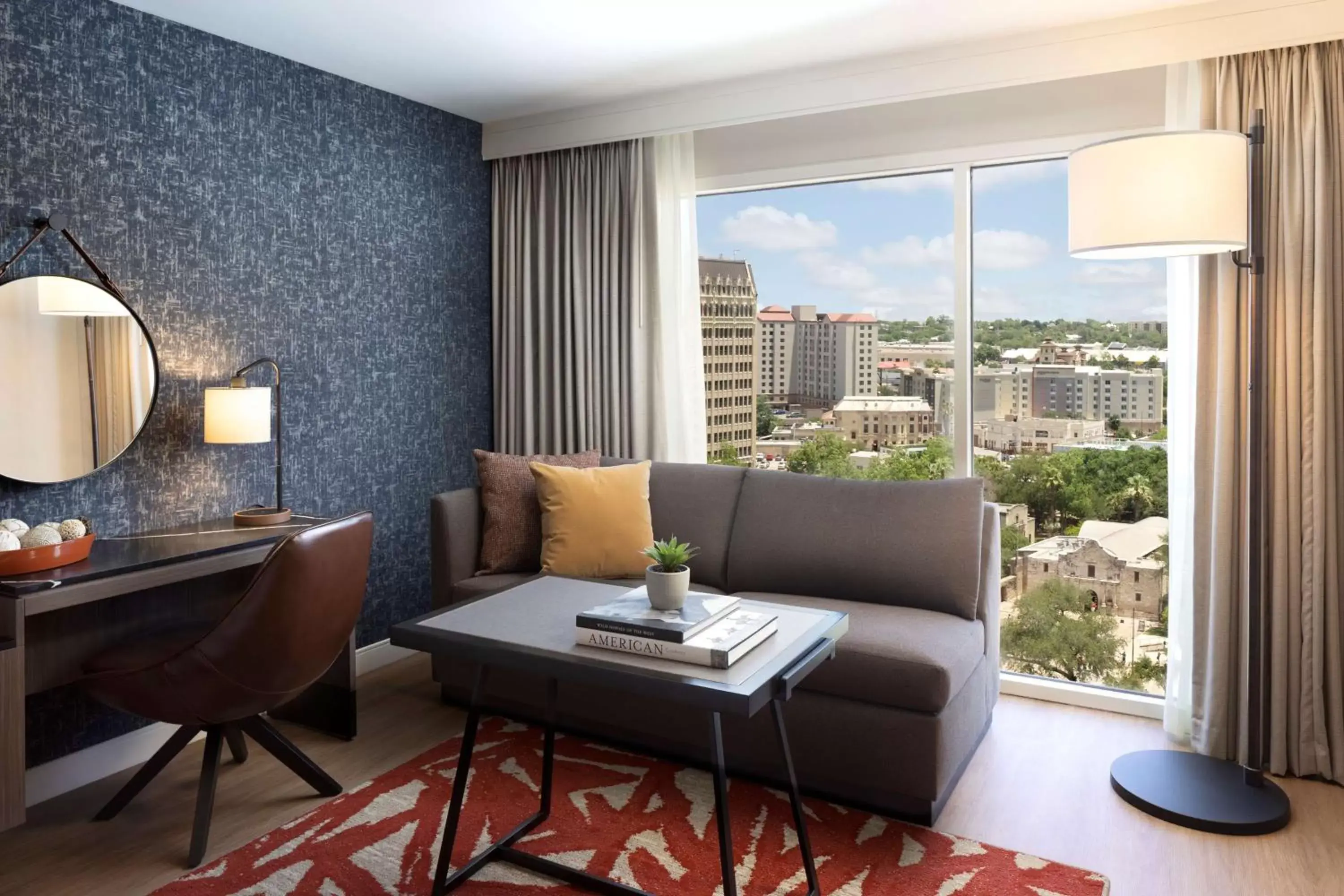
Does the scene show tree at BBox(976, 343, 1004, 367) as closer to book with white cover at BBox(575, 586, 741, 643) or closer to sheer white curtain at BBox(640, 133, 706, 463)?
sheer white curtain at BBox(640, 133, 706, 463)

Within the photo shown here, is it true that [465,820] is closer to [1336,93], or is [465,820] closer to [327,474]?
[327,474]

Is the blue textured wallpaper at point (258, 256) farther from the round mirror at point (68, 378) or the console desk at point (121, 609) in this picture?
the console desk at point (121, 609)

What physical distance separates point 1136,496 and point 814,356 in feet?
4.53

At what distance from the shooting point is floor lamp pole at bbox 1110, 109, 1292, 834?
2568 mm

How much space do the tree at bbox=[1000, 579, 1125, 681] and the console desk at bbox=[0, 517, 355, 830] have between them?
2.51 metres

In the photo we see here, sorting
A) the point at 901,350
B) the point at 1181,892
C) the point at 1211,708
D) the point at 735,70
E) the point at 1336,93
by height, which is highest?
the point at 735,70

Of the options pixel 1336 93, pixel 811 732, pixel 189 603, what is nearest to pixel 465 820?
pixel 811 732

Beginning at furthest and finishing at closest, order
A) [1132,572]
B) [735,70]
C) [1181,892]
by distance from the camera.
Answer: [735,70] → [1132,572] → [1181,892]

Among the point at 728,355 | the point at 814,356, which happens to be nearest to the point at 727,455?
the point at 728,355

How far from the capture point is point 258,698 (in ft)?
8.18

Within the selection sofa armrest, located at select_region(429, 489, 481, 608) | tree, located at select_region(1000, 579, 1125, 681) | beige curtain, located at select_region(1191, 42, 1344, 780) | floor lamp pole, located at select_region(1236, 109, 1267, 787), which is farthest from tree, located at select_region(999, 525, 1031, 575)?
sofa armrest, located at select_region(429, 489, 481, 608)

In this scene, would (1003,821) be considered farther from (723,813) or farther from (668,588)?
(668,588)

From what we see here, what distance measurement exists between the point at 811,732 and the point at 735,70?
2524mm

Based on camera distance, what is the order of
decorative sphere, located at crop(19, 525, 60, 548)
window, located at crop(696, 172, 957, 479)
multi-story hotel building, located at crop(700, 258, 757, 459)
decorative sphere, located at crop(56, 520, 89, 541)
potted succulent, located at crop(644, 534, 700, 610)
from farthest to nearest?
1. multi-story hotel building, located at crop(700, 258, 757, 459)
2. window, located at crop(696, 172, 957, 479)
3. decorative sphere, located at crop(56, 520, 89, 541)
4. decorative sphere, located at crop(19, 525, 60, 548)
5. potted succulent, located at crop(644, 534, 700, 610)
